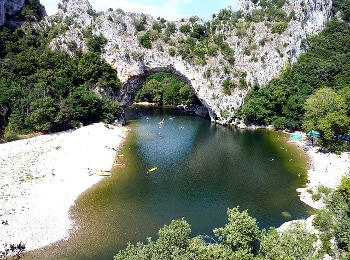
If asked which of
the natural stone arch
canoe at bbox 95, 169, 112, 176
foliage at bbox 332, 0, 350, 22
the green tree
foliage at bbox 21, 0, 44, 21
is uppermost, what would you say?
foliage at bbox 332, 0, 350, 22

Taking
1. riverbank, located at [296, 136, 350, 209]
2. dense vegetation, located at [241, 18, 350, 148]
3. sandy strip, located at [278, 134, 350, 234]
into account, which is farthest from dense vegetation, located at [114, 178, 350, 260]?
dense vegetation, located at [241, 18, 350, 148]

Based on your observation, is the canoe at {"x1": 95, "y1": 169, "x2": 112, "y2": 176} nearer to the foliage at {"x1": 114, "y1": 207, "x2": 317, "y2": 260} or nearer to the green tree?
the green tree

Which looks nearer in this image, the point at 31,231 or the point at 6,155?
the point at 31,231

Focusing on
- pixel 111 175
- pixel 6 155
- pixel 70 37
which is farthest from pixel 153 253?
pixel 70 37

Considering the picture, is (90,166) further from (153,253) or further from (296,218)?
(153,253)

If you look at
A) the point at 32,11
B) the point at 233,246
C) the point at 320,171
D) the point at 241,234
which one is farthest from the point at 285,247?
the point at 32,11

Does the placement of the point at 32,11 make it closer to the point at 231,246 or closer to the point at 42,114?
the point at 42,114

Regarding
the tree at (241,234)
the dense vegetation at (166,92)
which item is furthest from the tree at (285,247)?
the dense vegetation at (166,92)
